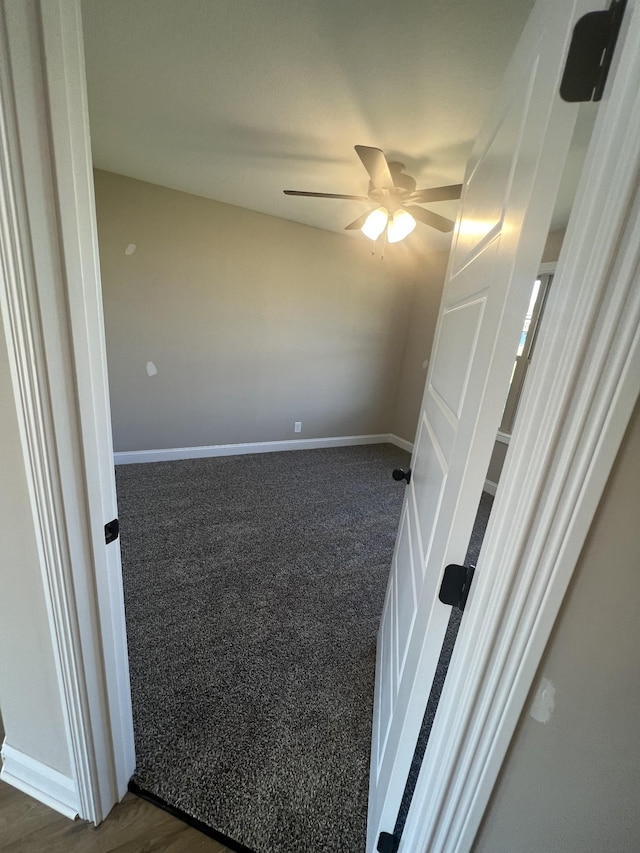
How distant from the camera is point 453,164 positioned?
2.02m

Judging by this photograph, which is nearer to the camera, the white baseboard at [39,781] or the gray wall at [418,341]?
the white baseboard at [39,781]

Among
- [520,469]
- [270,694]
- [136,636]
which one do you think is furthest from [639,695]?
[136,636]

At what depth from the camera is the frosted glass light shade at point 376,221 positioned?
83.4 inches

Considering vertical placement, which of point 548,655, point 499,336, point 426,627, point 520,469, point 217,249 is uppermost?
point 217,249

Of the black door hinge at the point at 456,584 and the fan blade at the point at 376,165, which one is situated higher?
the fan blade at the point at 376,165

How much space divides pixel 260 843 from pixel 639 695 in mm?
1214

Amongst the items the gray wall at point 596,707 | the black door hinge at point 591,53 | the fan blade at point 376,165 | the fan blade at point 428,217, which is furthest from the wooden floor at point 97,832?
the fan blade at point 428,217

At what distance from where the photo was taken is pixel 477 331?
69cm

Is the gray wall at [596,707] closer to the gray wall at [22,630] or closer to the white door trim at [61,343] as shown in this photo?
the white door trim at [61,343]

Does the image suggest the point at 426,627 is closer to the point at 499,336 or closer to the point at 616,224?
the point at 499,336

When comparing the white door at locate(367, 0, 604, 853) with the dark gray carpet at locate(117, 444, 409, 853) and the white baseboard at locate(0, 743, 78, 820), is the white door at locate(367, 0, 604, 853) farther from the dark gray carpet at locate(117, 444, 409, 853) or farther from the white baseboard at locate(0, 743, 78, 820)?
the white baseboard at locate(0, 743, 78, 820)

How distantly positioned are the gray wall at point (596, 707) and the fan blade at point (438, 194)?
1.90m

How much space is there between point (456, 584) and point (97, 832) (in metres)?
1.30

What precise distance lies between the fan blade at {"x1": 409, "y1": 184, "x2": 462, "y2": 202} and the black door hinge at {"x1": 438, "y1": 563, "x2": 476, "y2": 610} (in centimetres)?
192
